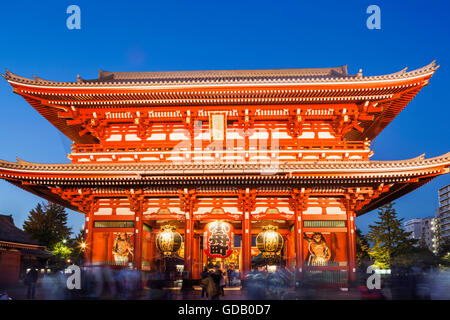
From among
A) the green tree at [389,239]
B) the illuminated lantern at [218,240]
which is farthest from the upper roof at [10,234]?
the green tree at [389,239]

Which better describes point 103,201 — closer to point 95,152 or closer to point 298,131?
point 95,152

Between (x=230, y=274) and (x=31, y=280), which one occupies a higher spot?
(x=31, y=280)

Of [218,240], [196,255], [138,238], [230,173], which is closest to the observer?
[230,173]

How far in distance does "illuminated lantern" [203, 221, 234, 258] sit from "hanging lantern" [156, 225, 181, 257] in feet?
5.27

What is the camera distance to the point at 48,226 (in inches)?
2002

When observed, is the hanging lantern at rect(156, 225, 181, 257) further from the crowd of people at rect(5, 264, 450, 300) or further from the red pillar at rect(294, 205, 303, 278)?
the red pillar at rect(294, 205, 303, 278)

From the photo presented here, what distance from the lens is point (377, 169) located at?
17.1 meters

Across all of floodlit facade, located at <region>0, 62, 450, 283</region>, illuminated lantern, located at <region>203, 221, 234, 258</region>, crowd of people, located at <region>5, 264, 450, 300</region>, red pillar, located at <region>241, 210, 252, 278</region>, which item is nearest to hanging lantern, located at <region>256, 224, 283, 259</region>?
floodlit facade, located at <region>0, 62, 450, 283</region>

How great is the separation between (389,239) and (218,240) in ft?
110

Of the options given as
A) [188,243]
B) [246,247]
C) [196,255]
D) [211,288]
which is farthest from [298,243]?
[196,255]

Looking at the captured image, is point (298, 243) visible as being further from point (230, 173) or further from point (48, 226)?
point (48, 226)

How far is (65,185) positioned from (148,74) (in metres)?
11.7

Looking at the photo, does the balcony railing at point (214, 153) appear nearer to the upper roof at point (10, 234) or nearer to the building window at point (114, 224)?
the building window at point (114, 224)
